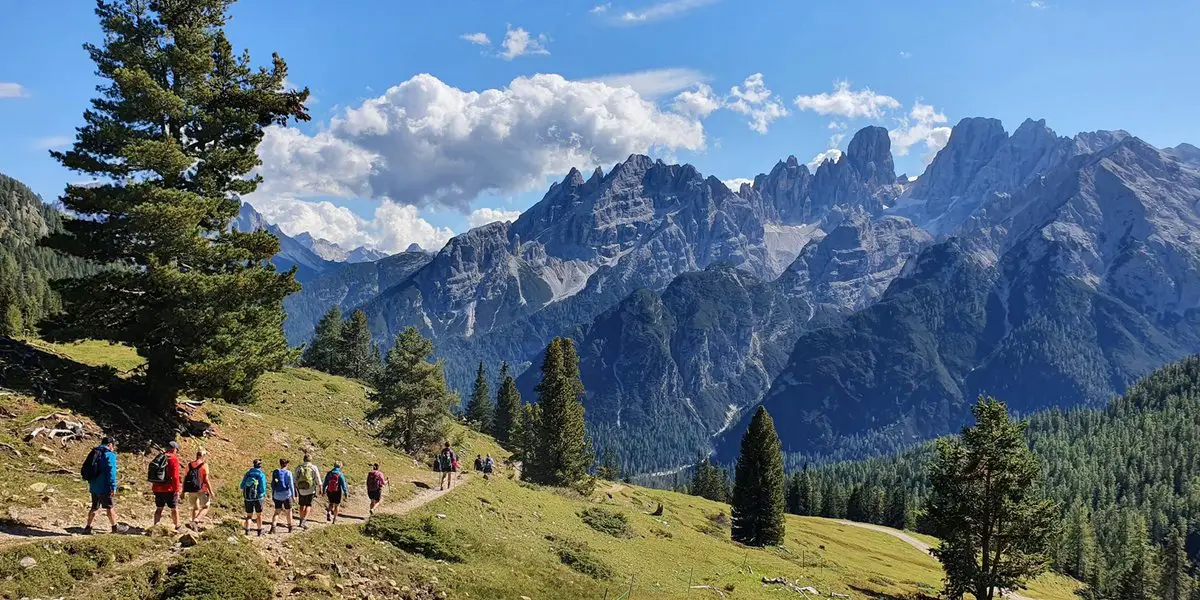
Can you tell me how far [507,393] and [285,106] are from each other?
104 metres

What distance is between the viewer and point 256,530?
22.6 m

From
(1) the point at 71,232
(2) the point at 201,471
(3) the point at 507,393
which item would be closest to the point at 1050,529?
(2) the point at 201,471

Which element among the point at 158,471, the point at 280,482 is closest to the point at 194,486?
the point at 158,471

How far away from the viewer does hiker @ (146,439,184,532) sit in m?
19.9

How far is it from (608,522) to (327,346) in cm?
10464

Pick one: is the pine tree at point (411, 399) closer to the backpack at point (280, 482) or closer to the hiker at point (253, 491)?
the backpack at point (280, 482)

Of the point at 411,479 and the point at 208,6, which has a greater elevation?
the point at 208,6

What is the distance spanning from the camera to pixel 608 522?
41.7 metres

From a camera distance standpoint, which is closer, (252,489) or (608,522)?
(252,489)

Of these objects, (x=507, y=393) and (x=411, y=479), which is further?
(x=507, y=393)

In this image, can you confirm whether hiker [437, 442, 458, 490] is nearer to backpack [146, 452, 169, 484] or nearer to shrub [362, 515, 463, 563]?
shrub [362, 515, 463, 563]

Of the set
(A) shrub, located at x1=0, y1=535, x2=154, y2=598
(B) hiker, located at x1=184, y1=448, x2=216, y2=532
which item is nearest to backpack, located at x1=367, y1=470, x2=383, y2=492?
(B) hiker, located at x1=184, y1=448, x2=216, y2=532

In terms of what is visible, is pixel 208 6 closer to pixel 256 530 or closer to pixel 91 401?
pixel 91 401

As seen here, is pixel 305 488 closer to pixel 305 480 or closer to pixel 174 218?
pixel 305 480
